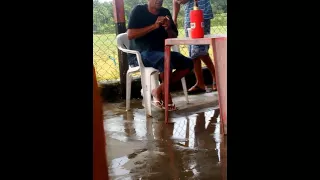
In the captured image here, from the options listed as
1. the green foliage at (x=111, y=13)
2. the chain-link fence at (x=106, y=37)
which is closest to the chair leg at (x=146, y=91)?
the chain-link fence at (x=106, y=37)

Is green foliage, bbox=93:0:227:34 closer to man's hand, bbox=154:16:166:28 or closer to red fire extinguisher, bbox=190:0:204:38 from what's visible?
man's hand, bbox=154:16:166:28

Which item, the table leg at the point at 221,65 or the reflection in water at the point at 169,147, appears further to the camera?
the table leg at the point at 221,65

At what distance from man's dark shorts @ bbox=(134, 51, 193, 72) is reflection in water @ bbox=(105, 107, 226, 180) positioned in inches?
20.6

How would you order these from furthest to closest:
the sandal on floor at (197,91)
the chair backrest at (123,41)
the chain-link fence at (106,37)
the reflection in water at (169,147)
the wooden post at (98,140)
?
the sandal on floor at (197,91) → the chain-link fence at (106,37) → the chair backrest at (123,41) → the reflection in water at (169,147) → the wooden post at (98,140)

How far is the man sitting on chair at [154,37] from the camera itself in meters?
3.70

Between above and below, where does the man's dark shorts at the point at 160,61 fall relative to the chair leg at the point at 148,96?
above

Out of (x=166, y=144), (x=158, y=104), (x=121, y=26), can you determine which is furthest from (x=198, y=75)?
(x=166, y=144)

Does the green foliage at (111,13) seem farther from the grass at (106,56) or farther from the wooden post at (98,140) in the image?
the wooden post at (98,140)

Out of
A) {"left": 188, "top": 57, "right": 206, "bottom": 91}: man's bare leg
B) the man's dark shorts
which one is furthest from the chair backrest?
{"left": 188, "top": 57, "right": 206, "bottom": 91}: man's bare leg

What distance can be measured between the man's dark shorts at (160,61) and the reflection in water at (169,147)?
20.6 inches

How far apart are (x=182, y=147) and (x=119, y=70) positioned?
7.05 ft

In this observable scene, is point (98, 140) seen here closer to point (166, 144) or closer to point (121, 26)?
point (166, 144)
